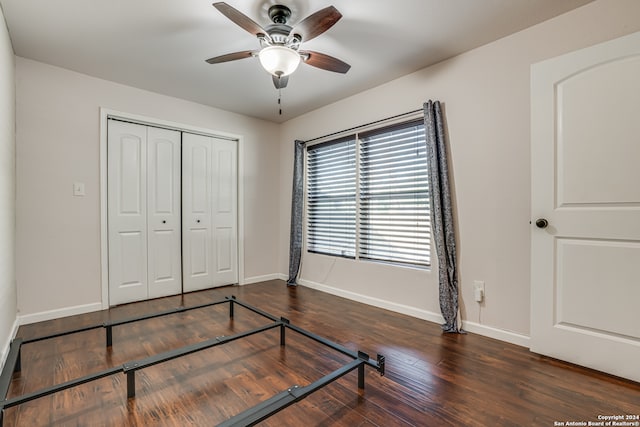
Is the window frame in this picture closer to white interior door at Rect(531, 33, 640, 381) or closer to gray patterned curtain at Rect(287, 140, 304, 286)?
gray patterned curtain at Rect(287, 140, 304, 286)

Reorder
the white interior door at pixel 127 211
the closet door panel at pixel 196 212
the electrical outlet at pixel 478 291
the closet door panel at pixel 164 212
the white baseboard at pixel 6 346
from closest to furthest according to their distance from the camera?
the white baseboard at pixel 6 346
the electrical outlet at pixel 478 291
the white interior door at pixel 127 211
the closet door panel at pixel 164 212
the closet door panel at pixel 196 212

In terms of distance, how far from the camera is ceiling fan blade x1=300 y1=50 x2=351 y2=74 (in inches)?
84.9

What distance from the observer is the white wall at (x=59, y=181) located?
2715mm

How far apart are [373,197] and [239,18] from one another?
7.08ft

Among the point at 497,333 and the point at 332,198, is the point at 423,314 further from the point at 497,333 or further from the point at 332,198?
the point at 332,198

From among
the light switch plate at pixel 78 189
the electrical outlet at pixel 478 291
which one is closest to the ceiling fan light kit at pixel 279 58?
the electrical outlet at pixel 478 291

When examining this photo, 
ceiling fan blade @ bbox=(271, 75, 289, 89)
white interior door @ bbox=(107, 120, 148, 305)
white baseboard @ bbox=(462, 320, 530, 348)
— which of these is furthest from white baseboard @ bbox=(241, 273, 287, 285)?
ceiling fan blade @ bbox=(271, 75, 289, 89)

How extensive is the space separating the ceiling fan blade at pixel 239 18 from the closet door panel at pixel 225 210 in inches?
91.1

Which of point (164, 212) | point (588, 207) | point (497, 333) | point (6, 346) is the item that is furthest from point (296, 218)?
point (588, 207)

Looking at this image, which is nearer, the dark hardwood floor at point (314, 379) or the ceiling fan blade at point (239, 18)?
the dark hardwood floor at point (314, 379)

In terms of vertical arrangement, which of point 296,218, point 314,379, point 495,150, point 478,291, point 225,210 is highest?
point 495,150

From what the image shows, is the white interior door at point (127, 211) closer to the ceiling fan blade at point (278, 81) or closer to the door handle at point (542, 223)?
the ceiling fan blade at point (278, 81)

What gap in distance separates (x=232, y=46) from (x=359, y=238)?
7.54 ft

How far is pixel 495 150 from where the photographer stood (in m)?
2.43
